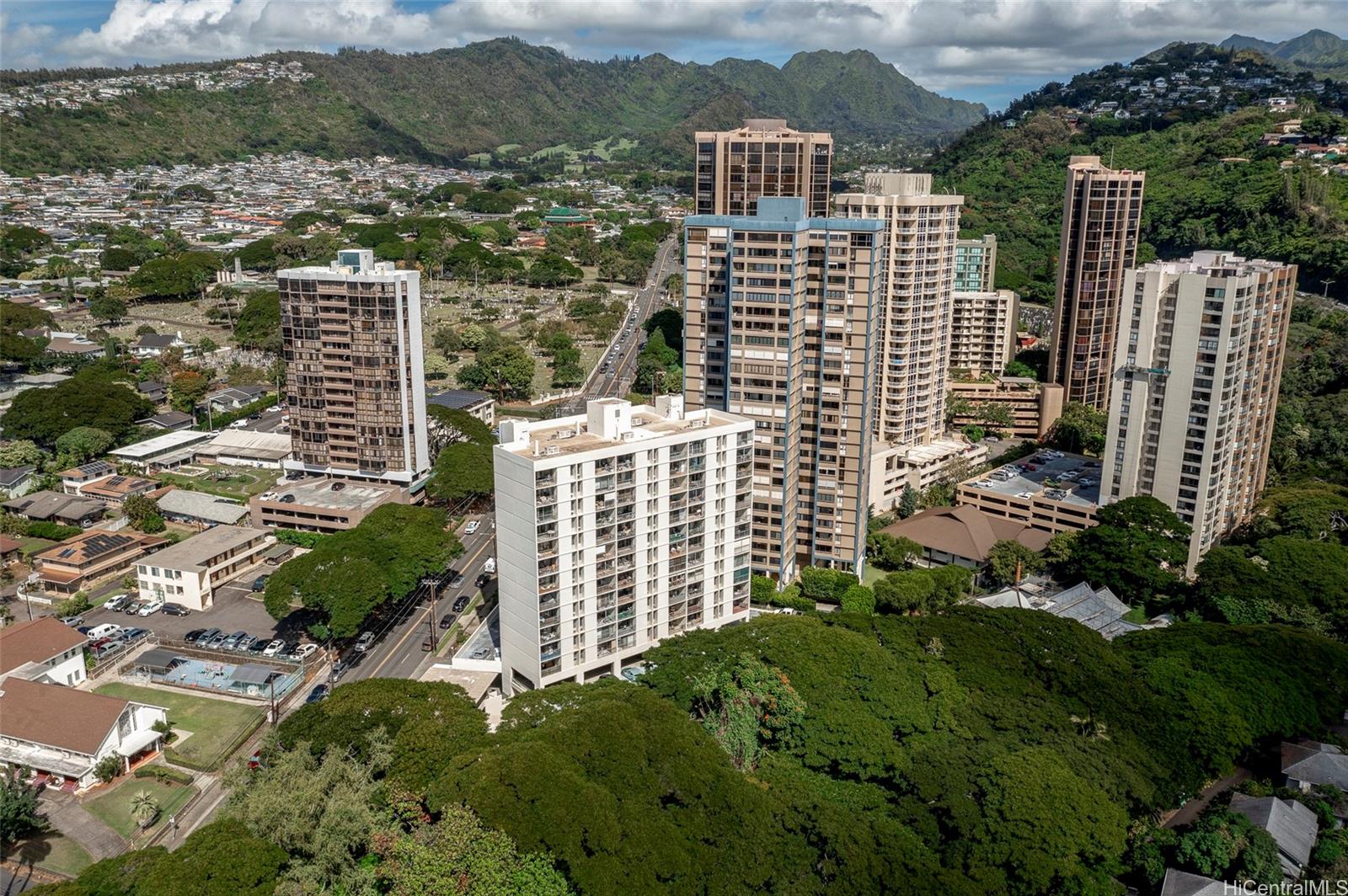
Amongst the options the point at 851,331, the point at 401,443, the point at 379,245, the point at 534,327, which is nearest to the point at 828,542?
the point at 851,331

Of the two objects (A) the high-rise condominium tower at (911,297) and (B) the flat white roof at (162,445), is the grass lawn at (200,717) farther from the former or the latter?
(A) the high-rise condominium tower at (911,297)

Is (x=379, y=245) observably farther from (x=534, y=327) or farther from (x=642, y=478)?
(x=642, y=478)

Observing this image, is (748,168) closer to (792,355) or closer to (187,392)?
(792,355)

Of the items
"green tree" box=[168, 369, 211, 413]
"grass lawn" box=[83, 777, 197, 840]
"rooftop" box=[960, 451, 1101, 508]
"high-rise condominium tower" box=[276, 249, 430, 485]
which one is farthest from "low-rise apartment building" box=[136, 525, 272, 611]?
"rooftop" box=[960, 451, 1101, 508]

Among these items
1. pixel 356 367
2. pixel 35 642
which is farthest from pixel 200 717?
pixel 356 367

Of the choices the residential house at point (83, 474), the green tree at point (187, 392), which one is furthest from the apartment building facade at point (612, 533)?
the green tree at point (187, 392)

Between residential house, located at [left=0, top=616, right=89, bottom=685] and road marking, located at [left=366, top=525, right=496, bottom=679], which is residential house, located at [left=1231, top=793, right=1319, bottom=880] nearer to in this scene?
road marking, located at [left=366, top=525, right=496, bottom=679]
